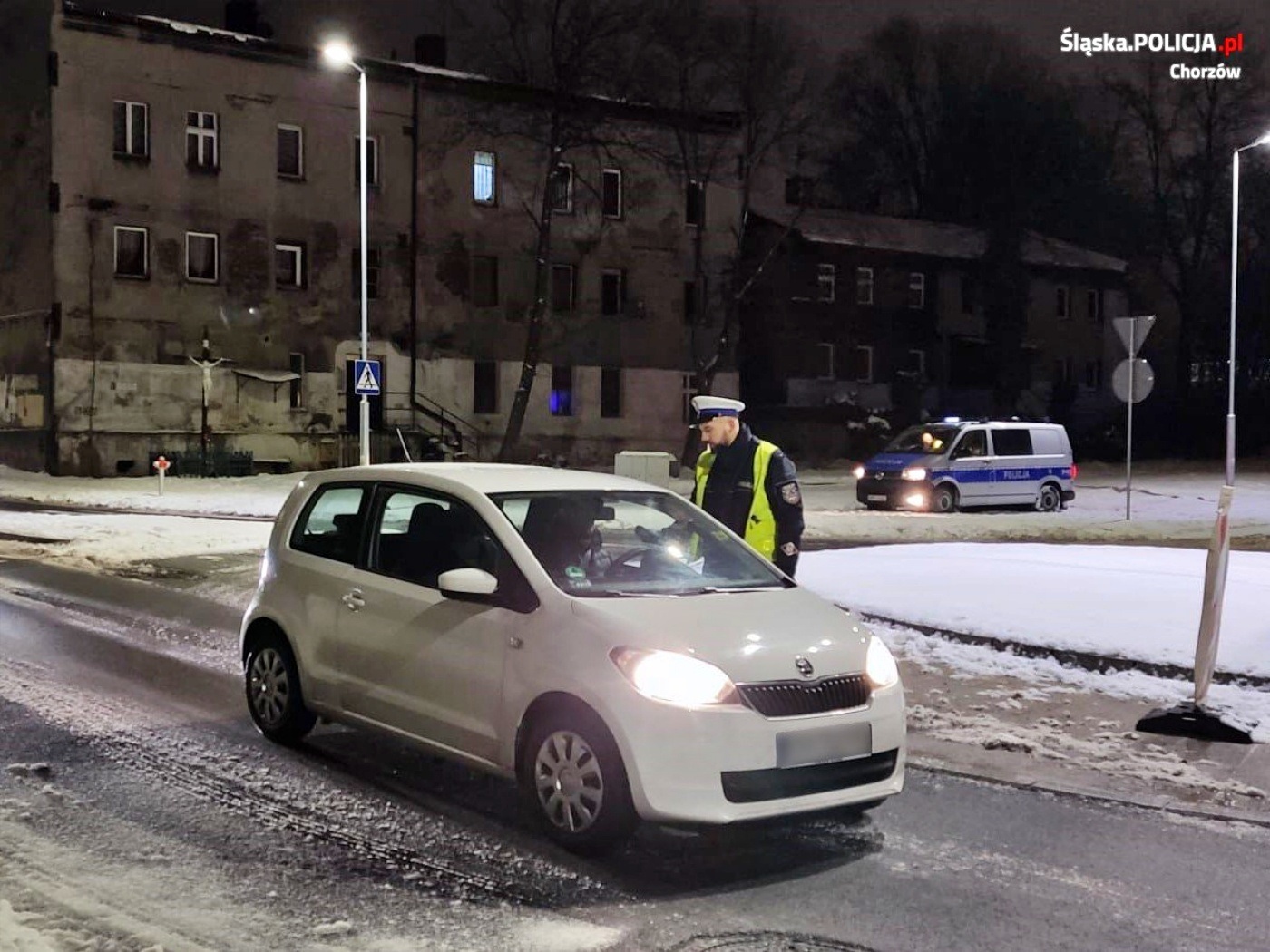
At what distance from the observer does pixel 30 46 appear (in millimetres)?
37219

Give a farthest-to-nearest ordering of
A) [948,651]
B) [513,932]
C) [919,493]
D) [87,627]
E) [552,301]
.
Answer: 1. [552,301]
2. [919,493]
3. [87,627]
4. [948,651]
5. [513,932]

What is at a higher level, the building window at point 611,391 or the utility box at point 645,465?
the building window at point 611,391

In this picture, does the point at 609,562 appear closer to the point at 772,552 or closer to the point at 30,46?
the point at 772,552

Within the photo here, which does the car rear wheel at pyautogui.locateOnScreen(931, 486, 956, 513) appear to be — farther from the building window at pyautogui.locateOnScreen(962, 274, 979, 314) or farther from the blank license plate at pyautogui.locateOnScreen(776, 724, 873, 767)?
the building window at pyautogui.locateOnScreen(962, 274, 979, 314)

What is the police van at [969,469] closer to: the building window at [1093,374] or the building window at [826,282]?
the building window at [826,282]

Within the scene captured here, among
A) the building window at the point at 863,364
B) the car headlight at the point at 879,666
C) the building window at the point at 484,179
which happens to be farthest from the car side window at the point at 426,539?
the building window at the point at 863,364

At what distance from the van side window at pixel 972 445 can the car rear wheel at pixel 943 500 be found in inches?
25.8

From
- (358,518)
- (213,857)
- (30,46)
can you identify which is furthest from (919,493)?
(30,46)

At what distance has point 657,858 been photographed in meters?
5.66

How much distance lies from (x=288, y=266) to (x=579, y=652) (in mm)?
36107

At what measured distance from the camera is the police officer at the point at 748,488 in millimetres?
8430

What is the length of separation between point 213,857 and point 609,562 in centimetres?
219

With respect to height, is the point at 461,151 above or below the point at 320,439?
above

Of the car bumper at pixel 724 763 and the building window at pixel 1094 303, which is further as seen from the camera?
the building window at pixel 1094 303
